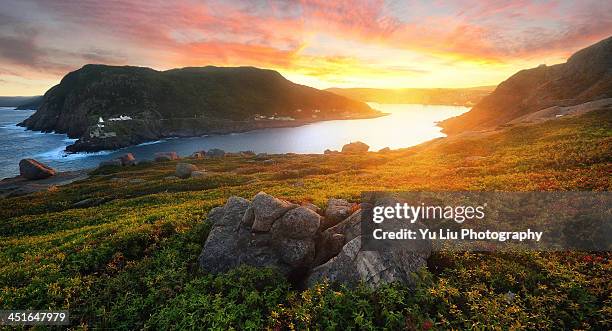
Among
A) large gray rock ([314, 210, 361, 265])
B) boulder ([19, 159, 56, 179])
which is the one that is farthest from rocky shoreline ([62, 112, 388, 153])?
large gray rock ([314, 210, 361, 265])

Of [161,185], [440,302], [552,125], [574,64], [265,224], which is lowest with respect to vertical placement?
[161,185]

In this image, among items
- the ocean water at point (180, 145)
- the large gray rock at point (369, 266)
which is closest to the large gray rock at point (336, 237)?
the large gray rock at point (369, 266)

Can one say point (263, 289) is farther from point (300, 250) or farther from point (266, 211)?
point (266, 211)

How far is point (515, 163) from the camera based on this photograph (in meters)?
27.1

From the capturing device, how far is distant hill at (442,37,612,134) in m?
89.9

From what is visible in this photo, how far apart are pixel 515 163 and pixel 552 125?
2742 cm

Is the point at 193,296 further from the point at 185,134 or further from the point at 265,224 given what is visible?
the point at 185,134

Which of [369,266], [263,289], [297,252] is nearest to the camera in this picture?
[369,266]

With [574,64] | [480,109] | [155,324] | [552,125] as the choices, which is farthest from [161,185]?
[480,109]

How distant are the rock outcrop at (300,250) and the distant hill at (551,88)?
93361mm

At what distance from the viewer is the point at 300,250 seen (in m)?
13.1

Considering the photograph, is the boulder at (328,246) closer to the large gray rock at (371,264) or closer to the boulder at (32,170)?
the large gray rock at (371,264)

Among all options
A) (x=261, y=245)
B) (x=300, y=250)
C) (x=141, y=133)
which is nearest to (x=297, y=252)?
Result: (x=300, y=250)

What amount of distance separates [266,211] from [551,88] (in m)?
135
